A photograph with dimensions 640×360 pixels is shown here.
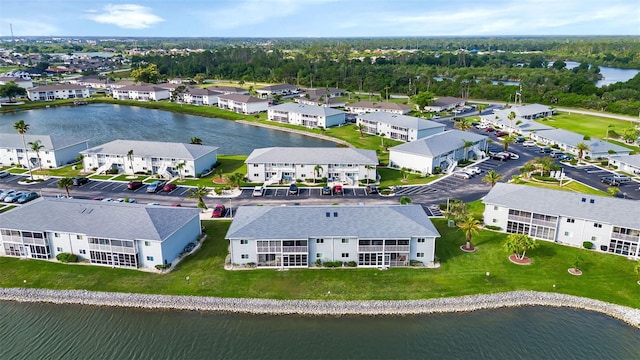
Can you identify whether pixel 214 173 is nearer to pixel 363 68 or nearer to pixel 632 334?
pixel 632 334

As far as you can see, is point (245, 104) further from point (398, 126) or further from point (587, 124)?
point (587, 124)

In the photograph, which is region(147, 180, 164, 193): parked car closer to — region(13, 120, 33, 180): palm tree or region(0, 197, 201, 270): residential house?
region(0, 197, 201, 270): residential house

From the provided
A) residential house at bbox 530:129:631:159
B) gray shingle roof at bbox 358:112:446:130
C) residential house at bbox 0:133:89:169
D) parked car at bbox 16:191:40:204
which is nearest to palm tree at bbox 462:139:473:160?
gray shingle roof at bbox 358:112:446:130

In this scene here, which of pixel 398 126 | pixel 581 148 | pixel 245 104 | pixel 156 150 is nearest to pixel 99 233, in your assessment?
pixel 156 150

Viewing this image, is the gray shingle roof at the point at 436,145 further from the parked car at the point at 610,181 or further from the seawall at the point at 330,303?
the seawall at the point at 330,303

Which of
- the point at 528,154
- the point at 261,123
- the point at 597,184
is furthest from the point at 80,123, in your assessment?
the point at 597,184

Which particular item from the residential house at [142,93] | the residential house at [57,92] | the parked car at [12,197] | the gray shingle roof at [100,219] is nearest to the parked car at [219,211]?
the gray shingle roof at [100,219]

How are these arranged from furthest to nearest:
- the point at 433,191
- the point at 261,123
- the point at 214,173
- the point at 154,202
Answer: the point at 261,123 < the point at 214,173 < the point at 433,191 < the point at 154,202
